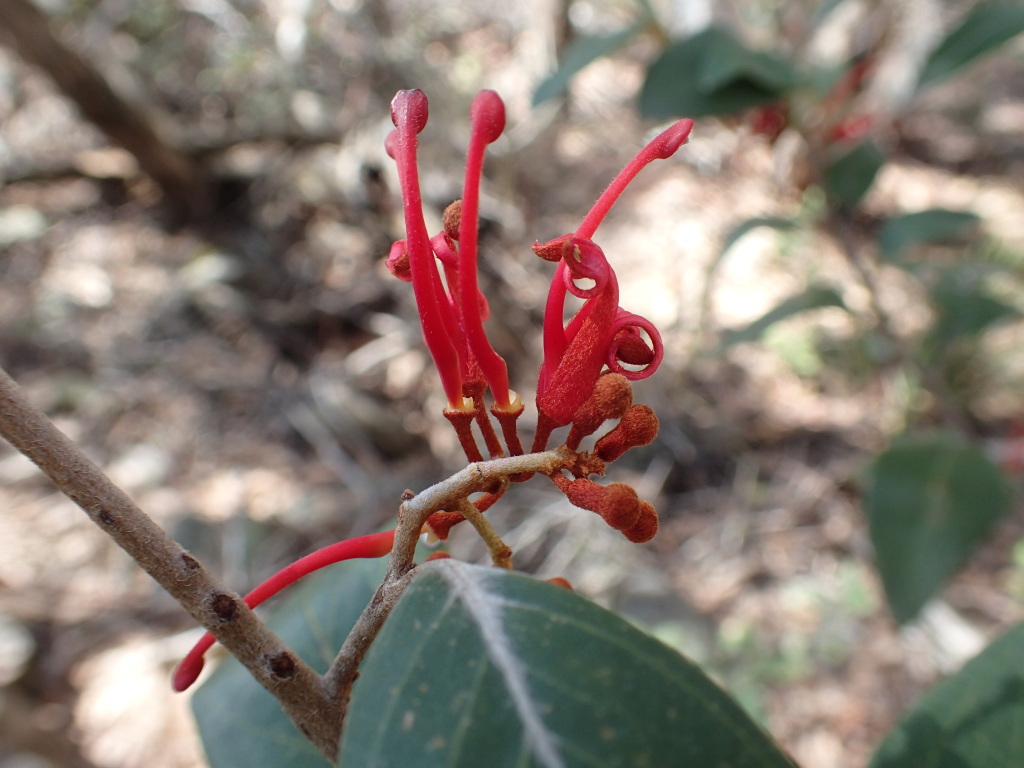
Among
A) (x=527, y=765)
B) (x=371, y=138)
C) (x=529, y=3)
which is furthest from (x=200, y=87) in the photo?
(x=527, y=765)

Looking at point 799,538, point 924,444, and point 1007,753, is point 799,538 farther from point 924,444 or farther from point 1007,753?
point 1007,753

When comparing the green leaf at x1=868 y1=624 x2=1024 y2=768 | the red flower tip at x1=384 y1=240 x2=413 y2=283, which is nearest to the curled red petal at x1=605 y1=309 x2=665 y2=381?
the red flower tip at x1=384 y1=240 x2=413 y2=283

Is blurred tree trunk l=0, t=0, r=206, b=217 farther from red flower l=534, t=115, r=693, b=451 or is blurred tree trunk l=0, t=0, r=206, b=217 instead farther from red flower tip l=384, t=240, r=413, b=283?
red flower l=534, t=115, r=693, b=451

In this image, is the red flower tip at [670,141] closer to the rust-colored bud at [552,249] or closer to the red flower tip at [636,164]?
the red flower tip at [636,164]

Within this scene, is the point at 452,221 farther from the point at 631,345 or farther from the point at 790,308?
the point at 790,308

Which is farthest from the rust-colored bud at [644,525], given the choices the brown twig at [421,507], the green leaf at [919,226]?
the green leaf at [919,226]
